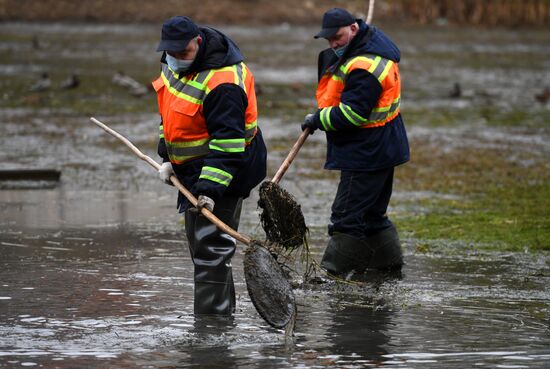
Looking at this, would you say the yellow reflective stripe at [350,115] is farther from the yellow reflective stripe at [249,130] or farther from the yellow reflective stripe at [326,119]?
the yellow reflective stripe at [249,130]

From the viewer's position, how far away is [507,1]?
38.4 m

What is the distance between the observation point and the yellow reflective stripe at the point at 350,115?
8250mm

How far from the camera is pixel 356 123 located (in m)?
8.30

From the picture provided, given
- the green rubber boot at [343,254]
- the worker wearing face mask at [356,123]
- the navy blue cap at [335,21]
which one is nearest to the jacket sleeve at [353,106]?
the worker wearing face mask at [356,123]

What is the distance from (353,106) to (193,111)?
1.54 metres

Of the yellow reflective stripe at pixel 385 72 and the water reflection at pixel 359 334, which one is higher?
the yellow reflective stripe at pixel 385 72

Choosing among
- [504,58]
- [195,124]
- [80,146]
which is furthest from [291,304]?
[504,58]

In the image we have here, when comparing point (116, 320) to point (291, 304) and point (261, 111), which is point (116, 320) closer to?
point (291, 304)

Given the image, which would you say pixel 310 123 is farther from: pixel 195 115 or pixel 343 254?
pixel 195 115

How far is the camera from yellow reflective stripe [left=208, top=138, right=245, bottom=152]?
6.98 metres

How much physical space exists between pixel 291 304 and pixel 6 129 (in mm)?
9923

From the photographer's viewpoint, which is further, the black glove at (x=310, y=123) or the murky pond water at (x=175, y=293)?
the black glove at (x=310, y=123)

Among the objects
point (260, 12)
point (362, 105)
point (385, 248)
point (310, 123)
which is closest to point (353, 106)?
point (362, 105)

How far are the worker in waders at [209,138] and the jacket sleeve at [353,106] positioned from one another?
1.02 metres
